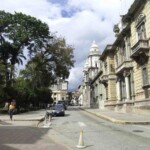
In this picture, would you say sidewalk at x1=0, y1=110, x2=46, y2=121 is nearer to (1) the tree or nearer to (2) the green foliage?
(2) the green foliage

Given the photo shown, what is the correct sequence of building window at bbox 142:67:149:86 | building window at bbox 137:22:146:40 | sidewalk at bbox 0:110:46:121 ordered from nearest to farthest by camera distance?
sidewalk at bbox 0:110:46:121 < building window at bbox 142:67:149:86 < building window at bbox 137:22:146:40

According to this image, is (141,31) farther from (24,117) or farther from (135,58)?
(24,117)

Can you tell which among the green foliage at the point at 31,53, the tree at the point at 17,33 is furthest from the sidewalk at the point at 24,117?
the tree at the point at 17,33

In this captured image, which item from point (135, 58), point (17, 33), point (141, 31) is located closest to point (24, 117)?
point (135, 58)

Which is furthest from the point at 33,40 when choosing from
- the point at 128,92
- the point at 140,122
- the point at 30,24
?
the point at 140,122

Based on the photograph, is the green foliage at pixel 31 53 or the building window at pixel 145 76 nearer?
the building window at pixel 145 76

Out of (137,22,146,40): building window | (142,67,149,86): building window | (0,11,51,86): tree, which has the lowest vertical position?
(142,67,149,86): building window

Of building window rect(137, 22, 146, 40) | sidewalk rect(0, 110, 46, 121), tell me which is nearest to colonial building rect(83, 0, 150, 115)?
building window rect(137, 22, 146, 40)

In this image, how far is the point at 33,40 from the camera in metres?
59.2

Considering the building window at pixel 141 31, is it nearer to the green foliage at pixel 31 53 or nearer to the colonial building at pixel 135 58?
the colonial building at pixel 135 58

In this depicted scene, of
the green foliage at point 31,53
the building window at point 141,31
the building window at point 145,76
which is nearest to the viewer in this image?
the building window at point 145,76

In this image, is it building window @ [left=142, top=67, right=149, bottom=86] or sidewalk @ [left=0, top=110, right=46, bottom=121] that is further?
building window @ [left=142, top=67, right=149, bottom=86]

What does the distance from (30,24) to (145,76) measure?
2933 cm

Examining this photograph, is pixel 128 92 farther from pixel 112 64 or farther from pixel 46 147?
pixel 46 147
